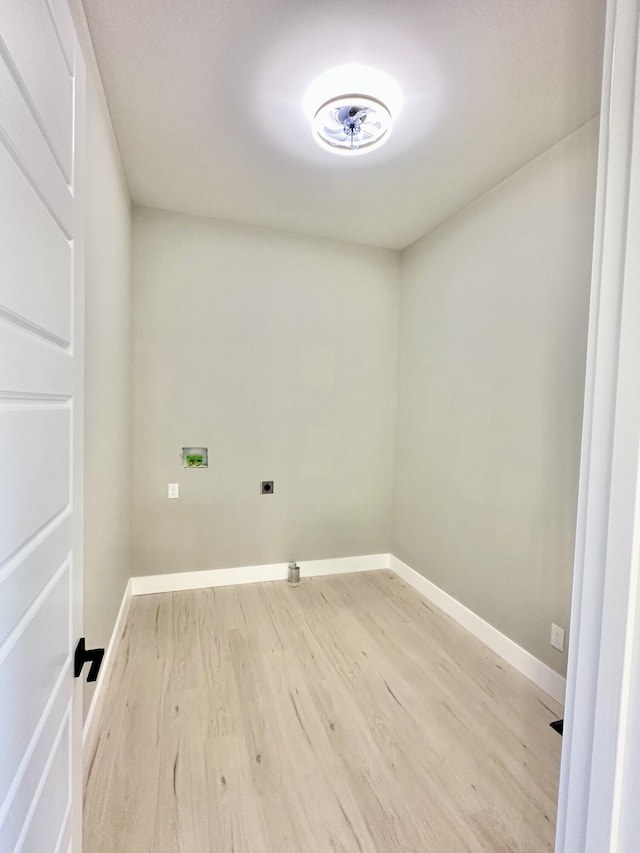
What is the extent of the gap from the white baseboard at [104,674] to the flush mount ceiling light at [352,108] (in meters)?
2.56

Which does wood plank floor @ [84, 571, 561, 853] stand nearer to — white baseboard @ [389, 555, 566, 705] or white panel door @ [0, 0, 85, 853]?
white baseboard @ [389, 555, 566, 705]

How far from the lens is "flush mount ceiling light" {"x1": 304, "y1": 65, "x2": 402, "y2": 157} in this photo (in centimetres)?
159

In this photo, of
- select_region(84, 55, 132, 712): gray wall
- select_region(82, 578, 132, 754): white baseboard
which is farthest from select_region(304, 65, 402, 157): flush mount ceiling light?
select_region(82, 578, 132, 754): white baseboard

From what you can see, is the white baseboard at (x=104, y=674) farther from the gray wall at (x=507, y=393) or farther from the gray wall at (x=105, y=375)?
the gray wall at (x=507, y=393)

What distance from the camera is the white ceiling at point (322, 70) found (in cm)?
136

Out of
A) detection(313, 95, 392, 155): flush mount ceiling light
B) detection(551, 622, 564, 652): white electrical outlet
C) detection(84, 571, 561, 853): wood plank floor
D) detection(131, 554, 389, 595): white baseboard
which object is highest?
detection(313, 95, 392, 155): flush mount ceiling light

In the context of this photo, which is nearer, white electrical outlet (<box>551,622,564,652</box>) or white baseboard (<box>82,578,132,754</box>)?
white baseboard (<box>82,578,132,754</box>)

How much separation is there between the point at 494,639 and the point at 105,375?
2.50 meters

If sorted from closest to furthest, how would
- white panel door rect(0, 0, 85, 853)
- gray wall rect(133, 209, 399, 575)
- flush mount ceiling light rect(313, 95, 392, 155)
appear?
white panel door rect(0, 0, 85, 853), flush mount ceiling light rect(313, 95, 392, 155), gray wall rect(133, 209, 399, 575)

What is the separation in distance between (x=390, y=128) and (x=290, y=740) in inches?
105

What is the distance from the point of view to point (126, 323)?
8.23 feet

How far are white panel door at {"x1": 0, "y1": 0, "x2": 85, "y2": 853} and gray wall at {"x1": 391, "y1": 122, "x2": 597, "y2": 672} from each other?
194cm

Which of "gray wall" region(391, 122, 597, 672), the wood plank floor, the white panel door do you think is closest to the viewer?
the white panel door

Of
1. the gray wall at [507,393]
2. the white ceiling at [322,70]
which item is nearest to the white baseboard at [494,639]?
the gray wall at [507,393]
